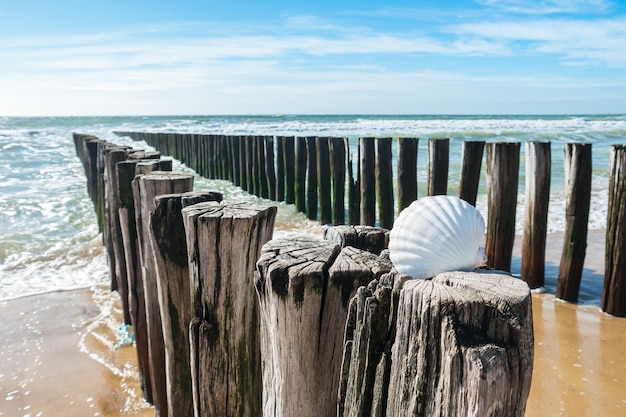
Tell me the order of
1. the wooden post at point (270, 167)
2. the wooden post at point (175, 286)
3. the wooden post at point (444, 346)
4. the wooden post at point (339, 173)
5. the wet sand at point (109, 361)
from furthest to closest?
the wooden post at point (270, 167)
the wooden post at point (339, 173)
the wet sand at point (109, 361)
the wooden post at point (175, 286)
the wooden post at point (444, 346)

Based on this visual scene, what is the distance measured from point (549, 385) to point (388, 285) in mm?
2585

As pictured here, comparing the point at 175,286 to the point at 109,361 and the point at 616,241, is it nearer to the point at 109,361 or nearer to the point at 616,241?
the point at 109,361

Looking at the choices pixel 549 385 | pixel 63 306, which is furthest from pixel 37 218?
pixel 549 385

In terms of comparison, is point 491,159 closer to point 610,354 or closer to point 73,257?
point 610,354

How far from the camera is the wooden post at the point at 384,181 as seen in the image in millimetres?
6512

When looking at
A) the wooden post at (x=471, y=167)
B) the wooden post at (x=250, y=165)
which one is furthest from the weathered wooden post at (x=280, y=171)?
the wooden post at (x=471, y=167)

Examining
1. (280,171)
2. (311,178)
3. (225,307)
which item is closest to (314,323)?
(225,307)

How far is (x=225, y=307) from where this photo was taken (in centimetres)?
203

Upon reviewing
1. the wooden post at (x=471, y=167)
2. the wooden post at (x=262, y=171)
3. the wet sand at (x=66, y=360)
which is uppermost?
the wooden post at (x=471, y=167)

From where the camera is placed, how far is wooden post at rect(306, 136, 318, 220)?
8.91 metres

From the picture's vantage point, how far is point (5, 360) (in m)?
4.00

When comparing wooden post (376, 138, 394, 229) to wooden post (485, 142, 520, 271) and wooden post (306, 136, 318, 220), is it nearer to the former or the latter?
wooden post (485, 142, 520, 271)

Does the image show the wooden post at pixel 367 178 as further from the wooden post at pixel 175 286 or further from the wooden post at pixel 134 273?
the wooden post at pixel 175 286

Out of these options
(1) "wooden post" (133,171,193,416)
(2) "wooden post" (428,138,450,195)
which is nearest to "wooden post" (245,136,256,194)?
(2) "wooden post" (428,138,450,195)
